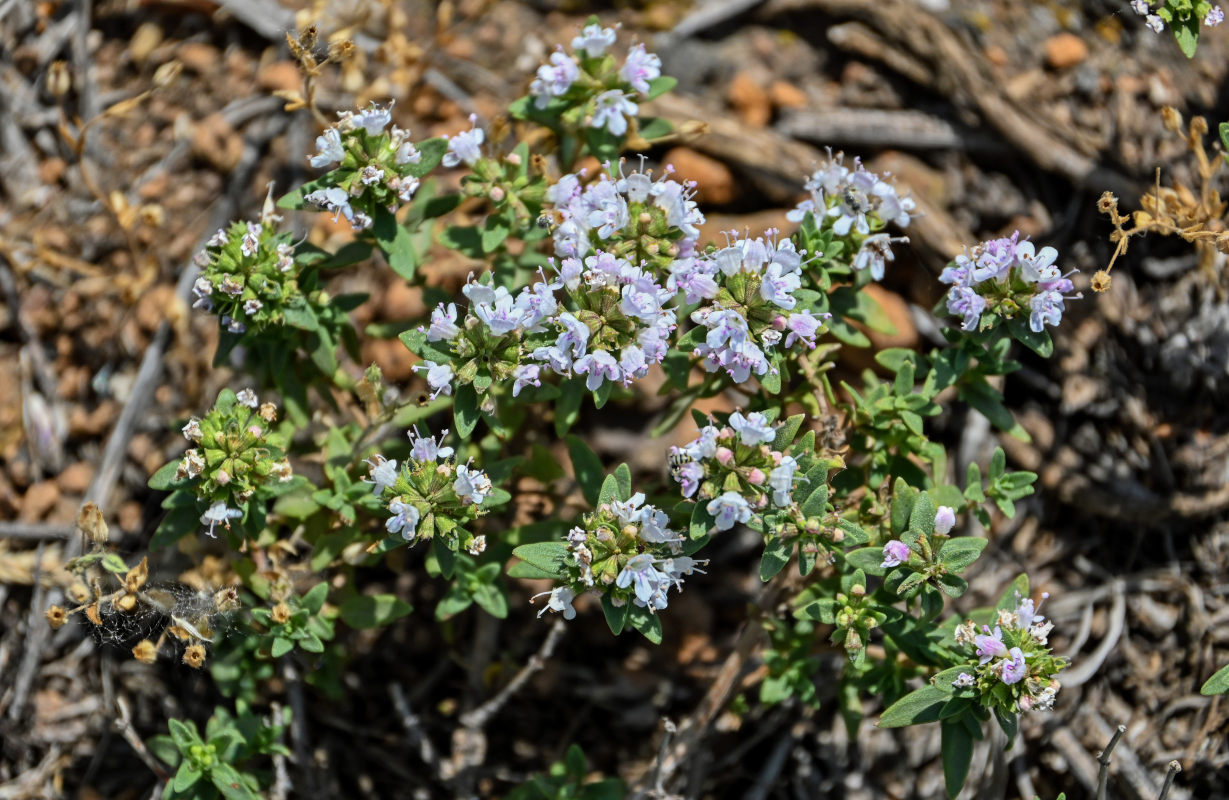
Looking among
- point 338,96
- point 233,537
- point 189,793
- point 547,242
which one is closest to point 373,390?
point 233,537

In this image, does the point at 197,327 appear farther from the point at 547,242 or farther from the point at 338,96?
the point at 547,242

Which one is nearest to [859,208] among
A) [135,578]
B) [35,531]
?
Result: [135,578]

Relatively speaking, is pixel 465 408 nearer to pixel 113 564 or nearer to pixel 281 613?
pixel 281 613

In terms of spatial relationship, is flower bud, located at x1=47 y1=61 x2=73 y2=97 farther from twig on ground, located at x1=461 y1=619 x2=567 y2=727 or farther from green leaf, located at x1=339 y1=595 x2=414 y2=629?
twig on ground, located at x1=461 y1=619 x2=567 y2=727

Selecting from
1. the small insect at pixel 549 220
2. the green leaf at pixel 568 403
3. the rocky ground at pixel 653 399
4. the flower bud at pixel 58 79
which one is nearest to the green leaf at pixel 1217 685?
the rocky ground at pixel 653 399

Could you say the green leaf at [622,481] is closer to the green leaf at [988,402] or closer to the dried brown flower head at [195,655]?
the green leaf at [988,402]

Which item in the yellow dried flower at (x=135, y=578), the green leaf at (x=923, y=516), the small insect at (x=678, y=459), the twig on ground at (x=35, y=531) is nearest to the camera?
the small insect at (x=678, y=459)

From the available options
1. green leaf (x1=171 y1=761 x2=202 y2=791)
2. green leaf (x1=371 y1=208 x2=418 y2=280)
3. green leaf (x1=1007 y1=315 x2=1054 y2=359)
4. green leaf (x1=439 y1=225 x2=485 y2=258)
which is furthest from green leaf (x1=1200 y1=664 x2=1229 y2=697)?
green leaf (x1=171 y1=761 x2=202 y2=791)
